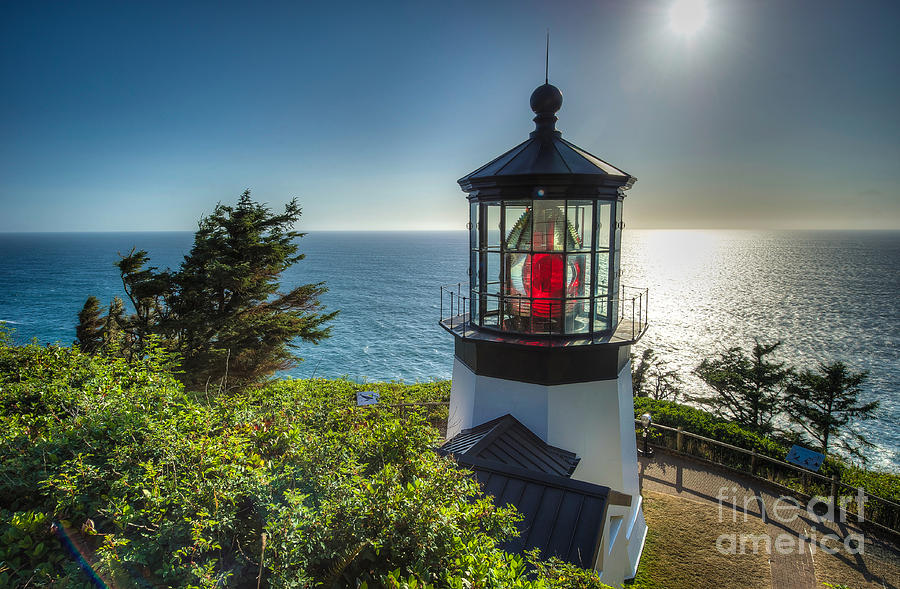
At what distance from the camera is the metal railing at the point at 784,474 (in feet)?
27.6

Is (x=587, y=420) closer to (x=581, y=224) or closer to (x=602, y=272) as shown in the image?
(x=602, y=272)

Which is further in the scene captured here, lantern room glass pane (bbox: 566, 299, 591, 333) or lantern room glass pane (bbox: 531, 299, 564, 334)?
lantern room glass pane (bbox: 566, 299, 591, 333)

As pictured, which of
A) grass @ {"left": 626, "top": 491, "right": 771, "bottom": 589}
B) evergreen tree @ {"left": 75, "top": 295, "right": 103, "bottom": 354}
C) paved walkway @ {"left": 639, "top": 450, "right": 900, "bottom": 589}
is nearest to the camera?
grass @ {"left": 626, "top": 491, "right": 771, "bottom": 589}

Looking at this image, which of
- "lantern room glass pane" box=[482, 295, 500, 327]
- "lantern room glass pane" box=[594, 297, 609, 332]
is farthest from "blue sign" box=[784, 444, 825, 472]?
"lantern room glass pane" box=[482, 295, 500, 327]

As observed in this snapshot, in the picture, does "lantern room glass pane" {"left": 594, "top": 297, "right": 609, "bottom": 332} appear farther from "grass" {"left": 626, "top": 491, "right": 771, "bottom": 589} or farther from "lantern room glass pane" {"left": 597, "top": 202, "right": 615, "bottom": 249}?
"grass" {"left": 626, "top": 491, "right": 771, "bottom": 589}

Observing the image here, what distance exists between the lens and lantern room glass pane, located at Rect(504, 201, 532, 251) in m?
6.02

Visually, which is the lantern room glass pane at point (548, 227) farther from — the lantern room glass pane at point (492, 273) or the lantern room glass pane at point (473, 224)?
the lantern room glass pane at point (473, 224)

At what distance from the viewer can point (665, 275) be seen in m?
94.6

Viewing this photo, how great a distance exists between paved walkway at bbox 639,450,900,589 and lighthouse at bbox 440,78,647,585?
10.6 ft

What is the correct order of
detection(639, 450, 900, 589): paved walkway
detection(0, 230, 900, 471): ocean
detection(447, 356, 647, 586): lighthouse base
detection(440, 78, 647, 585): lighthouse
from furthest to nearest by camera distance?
detection(0, 230, 900, 471): ocean
detection(639, 450, 900, 589): paved walkway
detection(447, 356, 647, 586): lighthouse base
detection(440, 78, 647, 585): lighthouse

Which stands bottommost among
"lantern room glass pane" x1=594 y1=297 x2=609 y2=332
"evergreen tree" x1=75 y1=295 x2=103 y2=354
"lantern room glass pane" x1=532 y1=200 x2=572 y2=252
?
"evergreen tree" x1=75 y1=295 x2=103 y2=354

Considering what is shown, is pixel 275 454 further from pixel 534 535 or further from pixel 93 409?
pixel 534 535

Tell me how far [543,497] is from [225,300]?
49.0 ft

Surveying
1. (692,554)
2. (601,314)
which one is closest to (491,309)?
(601,314)
